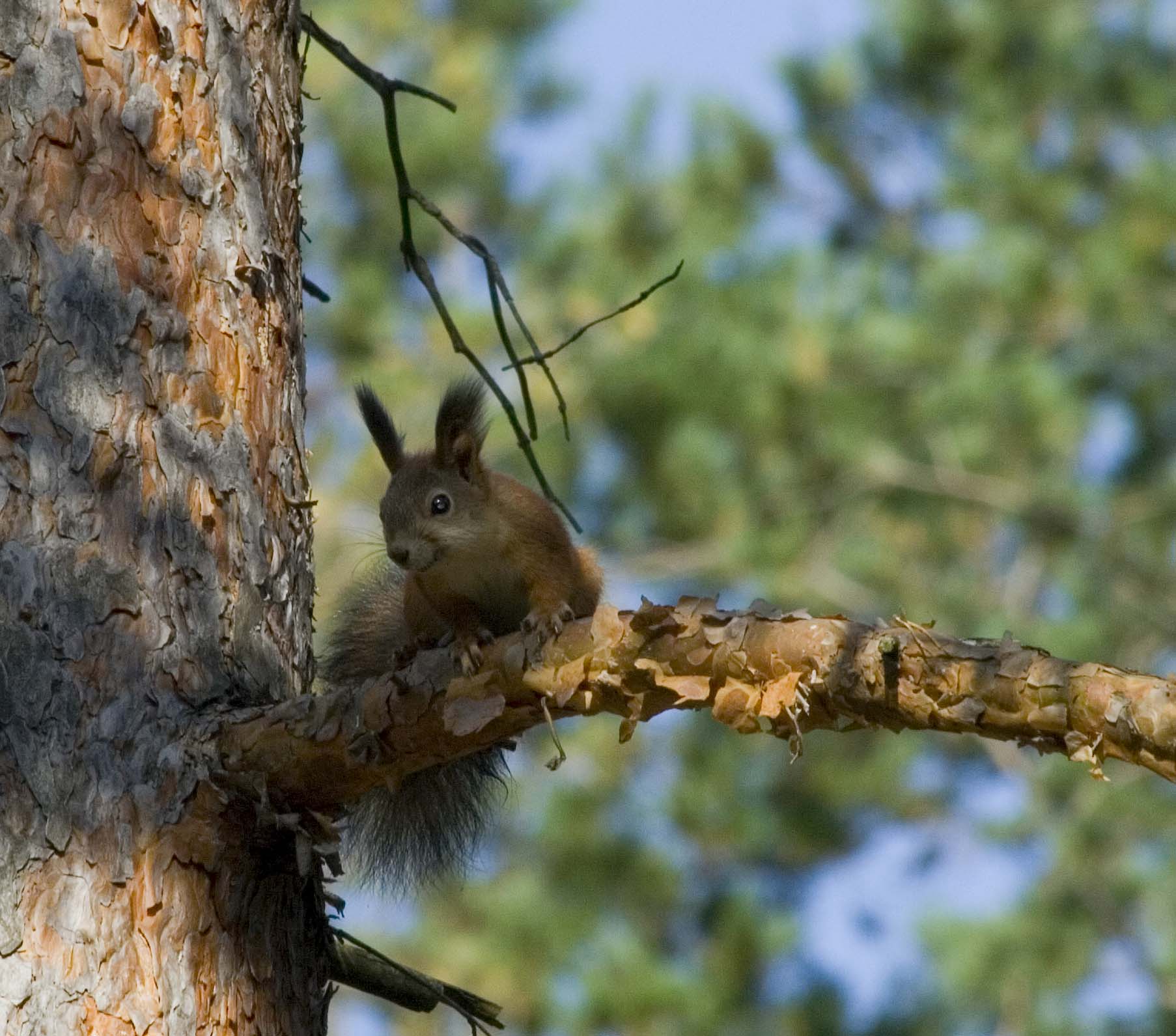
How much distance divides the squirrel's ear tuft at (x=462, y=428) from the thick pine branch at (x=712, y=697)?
3.07 ft

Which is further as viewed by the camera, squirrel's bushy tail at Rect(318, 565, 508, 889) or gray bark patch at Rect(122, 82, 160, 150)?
squirrel's bushy tail at Rect(318, 565, 508, 889)

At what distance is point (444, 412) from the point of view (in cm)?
256

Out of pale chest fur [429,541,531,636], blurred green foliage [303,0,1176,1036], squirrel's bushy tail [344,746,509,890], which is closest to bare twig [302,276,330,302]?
pale chest fur [429,541,531,636]

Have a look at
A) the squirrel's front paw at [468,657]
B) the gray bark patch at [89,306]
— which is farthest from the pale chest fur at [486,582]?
the gray bark patch at [89,306]

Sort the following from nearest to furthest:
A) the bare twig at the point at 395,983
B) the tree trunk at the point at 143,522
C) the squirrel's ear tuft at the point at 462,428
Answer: the tree trunk at the point at 143,522 < the bare twig at the point at 395,983 < the squirrel's ear tuft at the point at 462,428

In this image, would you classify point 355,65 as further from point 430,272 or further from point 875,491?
point 875,491

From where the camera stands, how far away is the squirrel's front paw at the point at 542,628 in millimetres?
1608

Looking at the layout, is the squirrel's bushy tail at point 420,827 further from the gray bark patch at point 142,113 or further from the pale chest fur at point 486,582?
the gray bark patch at point 142,113

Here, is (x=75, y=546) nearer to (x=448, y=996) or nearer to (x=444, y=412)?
(x=448, y=996)

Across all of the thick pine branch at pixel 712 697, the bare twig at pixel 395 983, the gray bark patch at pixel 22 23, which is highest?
the gray bark patch at pixel 22 23

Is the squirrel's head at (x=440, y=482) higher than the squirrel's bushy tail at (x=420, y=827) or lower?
higher

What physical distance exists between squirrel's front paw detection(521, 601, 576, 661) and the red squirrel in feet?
0.05

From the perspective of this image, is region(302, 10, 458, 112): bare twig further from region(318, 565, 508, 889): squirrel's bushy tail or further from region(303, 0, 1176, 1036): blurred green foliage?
region(303, 0, 1176, 1036): blurred green foliage

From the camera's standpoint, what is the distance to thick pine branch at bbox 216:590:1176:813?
1.32 meters
